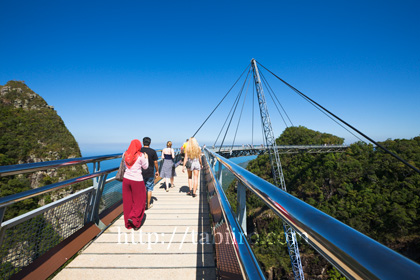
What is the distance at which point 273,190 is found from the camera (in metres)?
1.07

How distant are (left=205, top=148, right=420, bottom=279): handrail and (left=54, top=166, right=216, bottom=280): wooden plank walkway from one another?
186 cm

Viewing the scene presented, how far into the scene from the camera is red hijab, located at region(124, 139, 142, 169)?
3.50 metres

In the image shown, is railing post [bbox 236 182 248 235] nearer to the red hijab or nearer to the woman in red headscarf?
the woman in red headscarf

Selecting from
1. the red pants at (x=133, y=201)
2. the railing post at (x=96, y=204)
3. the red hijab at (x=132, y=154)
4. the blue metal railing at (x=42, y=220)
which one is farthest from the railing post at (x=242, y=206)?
the railing post at (x=96, y=204)

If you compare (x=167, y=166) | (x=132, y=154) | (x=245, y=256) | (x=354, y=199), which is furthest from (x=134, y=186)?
(x=354, y=199)

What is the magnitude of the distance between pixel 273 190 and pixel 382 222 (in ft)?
205

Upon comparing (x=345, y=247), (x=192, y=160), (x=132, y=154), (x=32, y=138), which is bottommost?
(x=192, y=160)

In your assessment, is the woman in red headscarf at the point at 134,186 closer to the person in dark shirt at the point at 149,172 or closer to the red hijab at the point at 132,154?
the red hijab at the point at 132,154

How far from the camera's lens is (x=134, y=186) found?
3545 mm

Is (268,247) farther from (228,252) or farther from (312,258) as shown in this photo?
(228,252)

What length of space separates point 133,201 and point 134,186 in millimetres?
263

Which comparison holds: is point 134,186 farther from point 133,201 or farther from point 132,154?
point 132,154

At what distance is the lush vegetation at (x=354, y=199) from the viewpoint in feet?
143

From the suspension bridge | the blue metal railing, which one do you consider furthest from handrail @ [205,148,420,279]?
the blue metal railing
